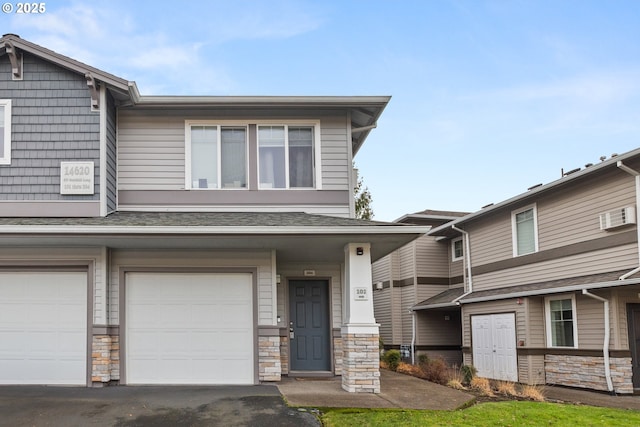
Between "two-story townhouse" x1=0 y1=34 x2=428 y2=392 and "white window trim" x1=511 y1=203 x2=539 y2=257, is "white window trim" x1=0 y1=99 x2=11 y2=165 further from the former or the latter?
"white window trim" x1=511 y1=203 x2=539 y2=257

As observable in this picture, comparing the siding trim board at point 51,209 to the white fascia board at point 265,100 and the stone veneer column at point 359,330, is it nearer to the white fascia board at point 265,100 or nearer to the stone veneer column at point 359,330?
the white fascia board at point 265,100

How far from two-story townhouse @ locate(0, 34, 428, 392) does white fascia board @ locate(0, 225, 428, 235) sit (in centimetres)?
2

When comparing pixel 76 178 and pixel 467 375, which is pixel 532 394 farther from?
pixel 76 178

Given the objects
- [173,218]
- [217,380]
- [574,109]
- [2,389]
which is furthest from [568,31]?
[2,389]

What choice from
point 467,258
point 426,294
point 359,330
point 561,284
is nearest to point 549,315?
point 561,284

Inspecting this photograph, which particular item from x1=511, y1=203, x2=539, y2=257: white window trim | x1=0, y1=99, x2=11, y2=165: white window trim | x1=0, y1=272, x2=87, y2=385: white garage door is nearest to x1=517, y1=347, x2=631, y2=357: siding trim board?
x1=511, y1=203, x2=539, y2=257: white window trim

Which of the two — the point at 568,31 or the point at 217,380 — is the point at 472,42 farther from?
the point at 217,380

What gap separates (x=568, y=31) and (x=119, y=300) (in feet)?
37.7

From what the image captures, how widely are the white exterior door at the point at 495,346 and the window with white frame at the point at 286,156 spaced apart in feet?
23.4

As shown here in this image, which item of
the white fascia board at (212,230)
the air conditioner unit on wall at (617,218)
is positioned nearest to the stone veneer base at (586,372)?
the air conditioner unit on wall at (617,218)

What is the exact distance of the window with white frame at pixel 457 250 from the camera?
833 inches

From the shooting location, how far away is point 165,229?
33.1 ft

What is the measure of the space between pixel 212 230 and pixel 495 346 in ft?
32.3

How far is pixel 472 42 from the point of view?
16.2 m
